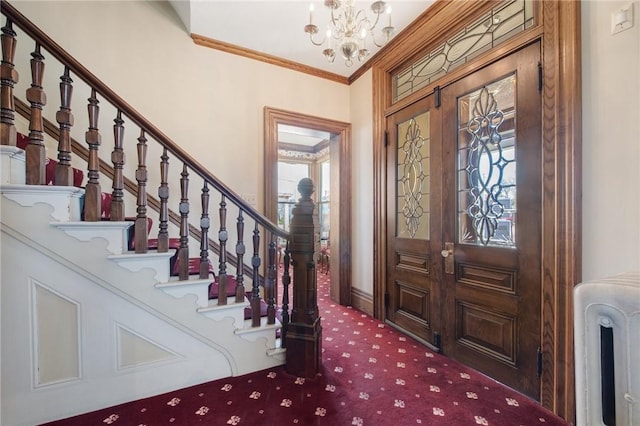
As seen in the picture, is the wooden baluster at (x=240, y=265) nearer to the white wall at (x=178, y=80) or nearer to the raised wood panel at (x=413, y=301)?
the white wall at (x=178, y=80)

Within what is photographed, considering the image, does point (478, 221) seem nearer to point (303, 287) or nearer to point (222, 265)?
point (303, 287)

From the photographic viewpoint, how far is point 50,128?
215 cm

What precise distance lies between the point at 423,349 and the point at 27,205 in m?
2.88

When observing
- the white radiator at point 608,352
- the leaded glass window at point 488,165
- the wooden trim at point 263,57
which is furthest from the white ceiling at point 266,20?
the white radiator at point 608,352

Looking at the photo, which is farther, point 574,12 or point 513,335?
point 513,335

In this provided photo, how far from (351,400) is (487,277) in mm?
1254

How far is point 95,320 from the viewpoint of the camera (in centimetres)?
151

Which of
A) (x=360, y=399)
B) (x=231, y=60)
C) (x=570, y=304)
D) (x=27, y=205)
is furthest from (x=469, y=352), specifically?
→ (x=231, y=60)

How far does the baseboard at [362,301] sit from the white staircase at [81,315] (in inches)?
70.0

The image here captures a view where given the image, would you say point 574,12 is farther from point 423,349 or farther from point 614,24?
point 423,349

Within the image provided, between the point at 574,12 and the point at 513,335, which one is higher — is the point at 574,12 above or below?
above

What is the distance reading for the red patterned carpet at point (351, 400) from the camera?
4.72 ft

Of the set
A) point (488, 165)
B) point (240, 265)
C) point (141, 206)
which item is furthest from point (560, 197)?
point (141, 206)

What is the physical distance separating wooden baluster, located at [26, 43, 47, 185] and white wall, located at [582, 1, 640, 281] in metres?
2.92
